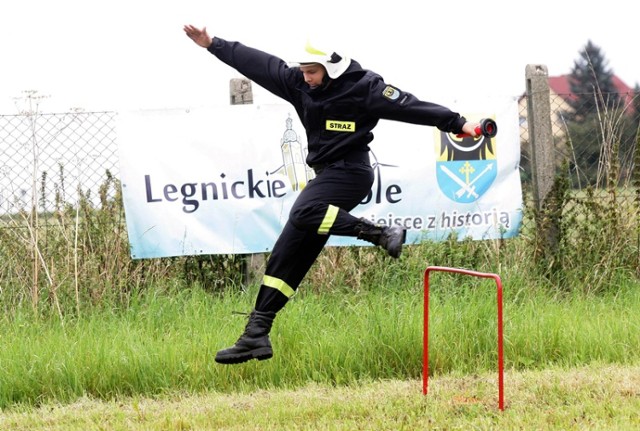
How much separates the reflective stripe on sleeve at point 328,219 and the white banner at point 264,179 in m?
2.76

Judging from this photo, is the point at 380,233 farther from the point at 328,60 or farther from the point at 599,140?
the point at 599,140

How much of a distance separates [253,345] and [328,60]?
1.98 m

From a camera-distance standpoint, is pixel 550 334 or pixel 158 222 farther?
pixel 158 222

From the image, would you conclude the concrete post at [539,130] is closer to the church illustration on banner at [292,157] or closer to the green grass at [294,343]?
the green grass at [294,343]

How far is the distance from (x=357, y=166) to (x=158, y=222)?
2.94 m

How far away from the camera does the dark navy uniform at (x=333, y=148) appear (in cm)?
629

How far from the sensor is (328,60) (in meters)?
6.21

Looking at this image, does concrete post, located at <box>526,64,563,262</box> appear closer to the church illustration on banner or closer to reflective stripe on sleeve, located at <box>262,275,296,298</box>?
the church illustration on banner

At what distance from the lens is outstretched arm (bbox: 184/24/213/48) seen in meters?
6.70

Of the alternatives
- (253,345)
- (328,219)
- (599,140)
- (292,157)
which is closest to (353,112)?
(328,219)

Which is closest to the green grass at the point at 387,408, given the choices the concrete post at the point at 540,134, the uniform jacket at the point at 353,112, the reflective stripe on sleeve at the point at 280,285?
the reflective stripe on sleeve at the point at 280,285

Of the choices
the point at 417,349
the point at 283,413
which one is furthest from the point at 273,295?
the point at 417,349

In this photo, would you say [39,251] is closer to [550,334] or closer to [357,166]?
[357,166]

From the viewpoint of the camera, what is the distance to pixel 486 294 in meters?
8.16
